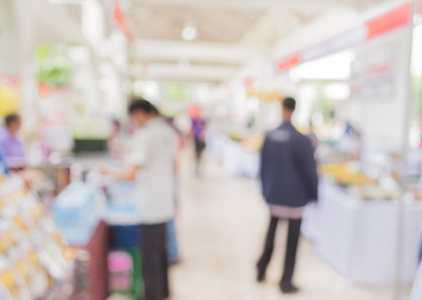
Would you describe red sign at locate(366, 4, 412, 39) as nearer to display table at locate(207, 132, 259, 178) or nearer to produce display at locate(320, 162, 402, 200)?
produce display at locate(320, 162, 402, 200)

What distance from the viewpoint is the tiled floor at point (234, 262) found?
379 centimetres

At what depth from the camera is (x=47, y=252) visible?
6.90ft

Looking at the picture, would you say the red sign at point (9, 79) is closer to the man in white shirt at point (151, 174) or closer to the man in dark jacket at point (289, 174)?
the man in white shirt at point (151, 174)

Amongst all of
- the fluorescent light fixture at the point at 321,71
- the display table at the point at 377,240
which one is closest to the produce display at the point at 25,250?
the display table at the point at 377,240

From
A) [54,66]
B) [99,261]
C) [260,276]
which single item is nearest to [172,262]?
[260,276]

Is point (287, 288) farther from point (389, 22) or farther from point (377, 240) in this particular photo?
point (389, 22)

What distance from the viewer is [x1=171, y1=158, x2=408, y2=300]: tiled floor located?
12.4ft

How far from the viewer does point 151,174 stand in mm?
3154

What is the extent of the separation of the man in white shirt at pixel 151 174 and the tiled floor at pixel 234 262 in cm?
71

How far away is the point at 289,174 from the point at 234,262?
1453 mm

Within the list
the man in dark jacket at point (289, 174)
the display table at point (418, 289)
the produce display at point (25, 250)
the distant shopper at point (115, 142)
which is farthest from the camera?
the distant shopper at point (115, 142)

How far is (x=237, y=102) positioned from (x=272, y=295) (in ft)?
80.5

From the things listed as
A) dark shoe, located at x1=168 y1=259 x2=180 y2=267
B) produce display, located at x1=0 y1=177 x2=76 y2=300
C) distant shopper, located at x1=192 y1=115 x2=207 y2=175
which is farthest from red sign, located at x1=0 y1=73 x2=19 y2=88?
distant shopper, located at x1=192 y1=115 x2=207 y2=175

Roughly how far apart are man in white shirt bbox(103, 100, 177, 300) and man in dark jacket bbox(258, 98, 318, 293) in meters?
0.94
